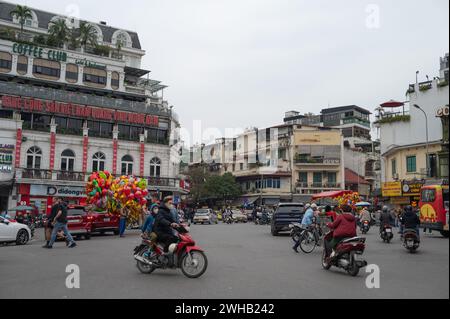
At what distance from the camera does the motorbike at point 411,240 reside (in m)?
14.3

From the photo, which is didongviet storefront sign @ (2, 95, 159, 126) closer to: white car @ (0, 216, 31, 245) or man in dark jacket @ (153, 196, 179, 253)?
white car @ (0, 216, 31, 245)

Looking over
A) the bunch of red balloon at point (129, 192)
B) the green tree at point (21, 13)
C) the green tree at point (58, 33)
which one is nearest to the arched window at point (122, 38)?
the green tree at point (58, 33)

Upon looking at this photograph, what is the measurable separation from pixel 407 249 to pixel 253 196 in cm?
4805

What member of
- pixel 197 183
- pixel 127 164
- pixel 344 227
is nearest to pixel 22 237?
pixel 344 227

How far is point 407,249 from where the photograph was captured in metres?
14.8

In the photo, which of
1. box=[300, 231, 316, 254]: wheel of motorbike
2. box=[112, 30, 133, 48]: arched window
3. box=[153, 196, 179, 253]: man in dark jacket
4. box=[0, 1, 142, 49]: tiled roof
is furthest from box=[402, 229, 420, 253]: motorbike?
box=[0, 1, 142, 49]: tiled roof

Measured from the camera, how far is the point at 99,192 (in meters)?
22.7

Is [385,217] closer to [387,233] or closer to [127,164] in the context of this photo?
[387,233]

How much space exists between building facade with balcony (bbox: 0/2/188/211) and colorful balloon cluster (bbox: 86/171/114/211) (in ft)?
62.9

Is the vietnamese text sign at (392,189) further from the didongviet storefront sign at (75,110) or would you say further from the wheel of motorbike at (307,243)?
the wheel of motorbike at (307,243)

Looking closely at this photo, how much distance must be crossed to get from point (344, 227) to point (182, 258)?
12.5 feet

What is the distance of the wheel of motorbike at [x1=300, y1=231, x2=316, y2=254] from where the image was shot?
1504cm

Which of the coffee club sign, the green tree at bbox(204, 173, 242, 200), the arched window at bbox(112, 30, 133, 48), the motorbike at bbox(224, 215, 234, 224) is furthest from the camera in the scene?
the green tree at bbox(204, 173, 242, 200)
